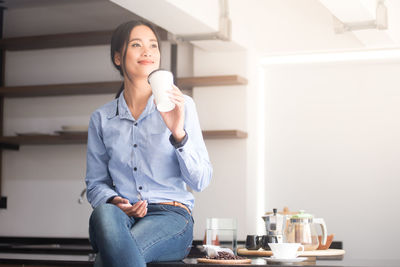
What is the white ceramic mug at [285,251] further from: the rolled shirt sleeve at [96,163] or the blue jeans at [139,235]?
the rolled shirt sleeve at [96,163]

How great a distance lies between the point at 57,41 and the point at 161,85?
331 centimetres

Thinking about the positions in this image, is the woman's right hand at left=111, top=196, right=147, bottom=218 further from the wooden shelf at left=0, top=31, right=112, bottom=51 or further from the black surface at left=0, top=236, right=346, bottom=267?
the wooden shelf at left=0, top=31, right=112, bottom=51

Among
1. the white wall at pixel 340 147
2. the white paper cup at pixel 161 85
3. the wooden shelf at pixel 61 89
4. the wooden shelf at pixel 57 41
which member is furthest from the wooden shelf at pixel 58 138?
the white paper cup at pixel 161 85

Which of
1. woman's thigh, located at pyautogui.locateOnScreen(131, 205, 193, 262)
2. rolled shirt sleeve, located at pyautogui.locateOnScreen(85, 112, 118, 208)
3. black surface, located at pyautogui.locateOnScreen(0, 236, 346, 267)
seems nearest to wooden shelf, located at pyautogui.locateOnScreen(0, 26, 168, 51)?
black surface, located at pyautogui.locateOnScreen(0, 236, 346, 267)

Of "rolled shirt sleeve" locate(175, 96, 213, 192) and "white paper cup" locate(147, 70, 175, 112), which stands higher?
"white paper cup" locate(147, 70, 175, 112)

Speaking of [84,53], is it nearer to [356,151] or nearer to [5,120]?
[5,120]

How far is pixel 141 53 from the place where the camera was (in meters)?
2.06

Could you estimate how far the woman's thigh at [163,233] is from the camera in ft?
5.67

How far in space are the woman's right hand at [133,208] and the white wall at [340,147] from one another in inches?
118

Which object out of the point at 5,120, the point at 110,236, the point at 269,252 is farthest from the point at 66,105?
the point at 110,236

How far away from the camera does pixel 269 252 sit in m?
2.17

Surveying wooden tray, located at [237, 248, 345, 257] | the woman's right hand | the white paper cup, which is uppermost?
the white paper cup

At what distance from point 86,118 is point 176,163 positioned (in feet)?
9.94

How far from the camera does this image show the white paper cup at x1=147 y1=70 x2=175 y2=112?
169cm
